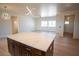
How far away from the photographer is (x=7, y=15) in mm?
1548

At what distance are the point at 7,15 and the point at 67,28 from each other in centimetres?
108

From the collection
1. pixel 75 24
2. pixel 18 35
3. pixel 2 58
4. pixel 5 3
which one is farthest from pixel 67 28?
pixel 2 58

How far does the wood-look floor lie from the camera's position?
1.53 m

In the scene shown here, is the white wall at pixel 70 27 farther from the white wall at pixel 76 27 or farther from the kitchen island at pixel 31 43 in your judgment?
the kitchen island at pixel 31 43

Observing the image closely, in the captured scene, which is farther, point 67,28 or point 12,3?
point 67,28

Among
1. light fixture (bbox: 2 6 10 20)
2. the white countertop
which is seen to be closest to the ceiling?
light fixture (bbox: 2 6 10 20)

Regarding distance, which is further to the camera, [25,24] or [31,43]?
[25,24]

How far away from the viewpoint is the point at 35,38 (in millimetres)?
1664

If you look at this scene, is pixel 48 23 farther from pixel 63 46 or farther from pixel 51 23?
pixel 63 46

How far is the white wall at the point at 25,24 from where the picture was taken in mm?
1604

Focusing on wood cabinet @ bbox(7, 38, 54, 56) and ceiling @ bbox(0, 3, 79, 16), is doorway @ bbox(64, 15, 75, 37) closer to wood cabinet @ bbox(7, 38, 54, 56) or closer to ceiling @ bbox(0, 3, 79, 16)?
ceiling @ bbox(0, 3, 79, 16)

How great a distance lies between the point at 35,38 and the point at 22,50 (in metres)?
0.31

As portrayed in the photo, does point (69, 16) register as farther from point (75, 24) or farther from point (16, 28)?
point (16, 28)

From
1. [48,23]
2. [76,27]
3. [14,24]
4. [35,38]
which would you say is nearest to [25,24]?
[14,24]
